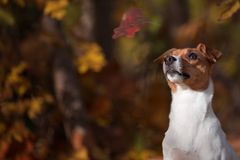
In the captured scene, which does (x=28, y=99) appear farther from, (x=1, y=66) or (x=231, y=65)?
(x=231, y=65)

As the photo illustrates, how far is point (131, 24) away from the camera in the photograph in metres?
5.40

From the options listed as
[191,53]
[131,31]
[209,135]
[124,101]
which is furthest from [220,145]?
[124,101]

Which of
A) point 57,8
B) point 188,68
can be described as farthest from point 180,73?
point 57,8

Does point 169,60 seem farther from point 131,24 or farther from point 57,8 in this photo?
point 57,8

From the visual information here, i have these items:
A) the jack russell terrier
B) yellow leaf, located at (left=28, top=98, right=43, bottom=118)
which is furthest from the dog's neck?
yellow leaf, located at (left=28, top=98, right=43, bottom=118)

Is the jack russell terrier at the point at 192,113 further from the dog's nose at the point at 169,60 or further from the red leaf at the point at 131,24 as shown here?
the red leaf at the point at 131,24

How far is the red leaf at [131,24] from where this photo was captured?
5.26 metres

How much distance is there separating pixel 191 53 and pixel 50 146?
3782mm

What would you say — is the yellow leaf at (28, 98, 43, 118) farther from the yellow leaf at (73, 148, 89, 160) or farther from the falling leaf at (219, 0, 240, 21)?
the falling leaf at (219, 0, 240, 21)

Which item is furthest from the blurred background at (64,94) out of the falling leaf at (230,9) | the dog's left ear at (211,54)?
the dog's left ear at (211,54)

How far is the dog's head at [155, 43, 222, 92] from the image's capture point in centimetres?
478

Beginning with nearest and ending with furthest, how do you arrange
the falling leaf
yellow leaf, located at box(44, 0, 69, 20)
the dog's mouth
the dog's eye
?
1. the dog's mouth
2. the dog's eye
3. the falling leaf
4. yellow leaf, located at box(44, 0, 69, 20)

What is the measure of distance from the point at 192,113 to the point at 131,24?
2.89ft

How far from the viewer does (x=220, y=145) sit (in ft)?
15.9
